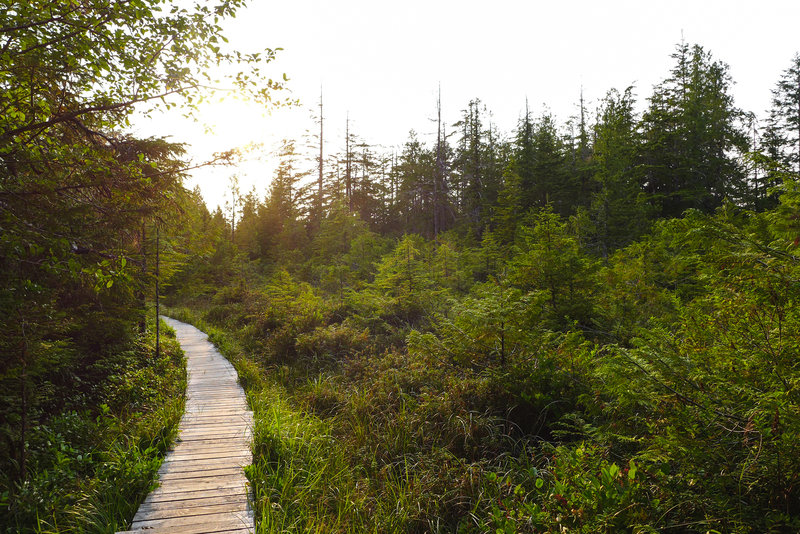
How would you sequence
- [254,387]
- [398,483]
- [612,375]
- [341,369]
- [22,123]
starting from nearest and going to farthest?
[612,375]
[22,123]
[398,483]
[254,387]
[341,369]

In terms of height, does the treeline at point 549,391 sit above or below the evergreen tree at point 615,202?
below

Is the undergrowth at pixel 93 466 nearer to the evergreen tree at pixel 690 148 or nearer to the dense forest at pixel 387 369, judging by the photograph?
the dense forest at pixel 387 369

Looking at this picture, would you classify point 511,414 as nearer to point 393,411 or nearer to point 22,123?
point 393,411

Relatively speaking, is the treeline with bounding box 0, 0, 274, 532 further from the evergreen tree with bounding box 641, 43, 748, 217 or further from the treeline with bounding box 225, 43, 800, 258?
the evergreen tree with bounding box 641, 43, 748, 217

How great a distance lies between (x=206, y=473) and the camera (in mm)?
4664

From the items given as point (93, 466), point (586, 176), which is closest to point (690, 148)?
point (586, 176)

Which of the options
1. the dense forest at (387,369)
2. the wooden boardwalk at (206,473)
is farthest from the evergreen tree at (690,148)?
the wooden boardwalk at (206,473)

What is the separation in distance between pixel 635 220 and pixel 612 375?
19.6 metres

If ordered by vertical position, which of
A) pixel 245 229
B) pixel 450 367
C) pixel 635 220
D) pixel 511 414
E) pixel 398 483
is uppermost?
pixel 245 229

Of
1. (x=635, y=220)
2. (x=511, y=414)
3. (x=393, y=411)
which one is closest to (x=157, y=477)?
(x=393, y=411)

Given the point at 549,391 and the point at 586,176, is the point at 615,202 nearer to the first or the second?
the point at 586,176

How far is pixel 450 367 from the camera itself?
6922 millimetres

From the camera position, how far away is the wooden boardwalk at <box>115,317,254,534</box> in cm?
374

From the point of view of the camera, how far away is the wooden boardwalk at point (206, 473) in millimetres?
3742
